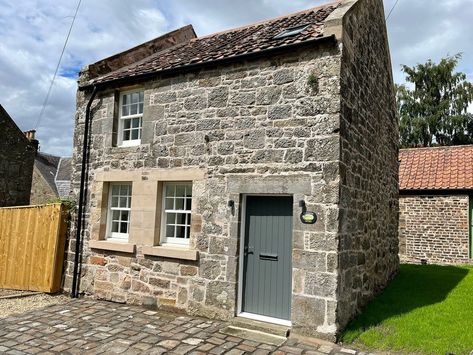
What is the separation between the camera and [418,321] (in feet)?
21.7

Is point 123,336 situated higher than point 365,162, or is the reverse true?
point 365,162

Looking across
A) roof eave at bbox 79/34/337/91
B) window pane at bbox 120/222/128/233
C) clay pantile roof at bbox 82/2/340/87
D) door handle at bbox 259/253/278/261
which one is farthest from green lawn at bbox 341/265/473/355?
window pane at bbox 120/222/128/233

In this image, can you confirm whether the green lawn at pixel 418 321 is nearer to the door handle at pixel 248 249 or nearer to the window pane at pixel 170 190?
the door handle at pixel 248 249

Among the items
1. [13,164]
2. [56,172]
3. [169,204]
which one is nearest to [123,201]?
[169,204]

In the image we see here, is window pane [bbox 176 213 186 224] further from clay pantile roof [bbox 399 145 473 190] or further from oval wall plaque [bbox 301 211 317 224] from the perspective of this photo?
clay pantile roof [bbox 399 145 473 190]

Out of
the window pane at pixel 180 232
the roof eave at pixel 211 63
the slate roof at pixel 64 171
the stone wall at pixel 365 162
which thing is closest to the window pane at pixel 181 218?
the window pane at pixel 180 232

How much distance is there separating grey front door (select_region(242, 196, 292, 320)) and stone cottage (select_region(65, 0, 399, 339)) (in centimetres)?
2

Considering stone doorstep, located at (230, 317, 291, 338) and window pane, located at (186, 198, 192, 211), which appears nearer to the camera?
stone doorstep, located at (230, 317, 291, 338)

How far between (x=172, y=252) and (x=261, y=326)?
235 centimetres

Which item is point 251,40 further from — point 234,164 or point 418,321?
point 418,321

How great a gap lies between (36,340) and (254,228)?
4.05m

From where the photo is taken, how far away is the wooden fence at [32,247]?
926 cm

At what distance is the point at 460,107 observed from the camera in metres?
27.6

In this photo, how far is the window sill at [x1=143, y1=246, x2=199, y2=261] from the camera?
7324 mm
